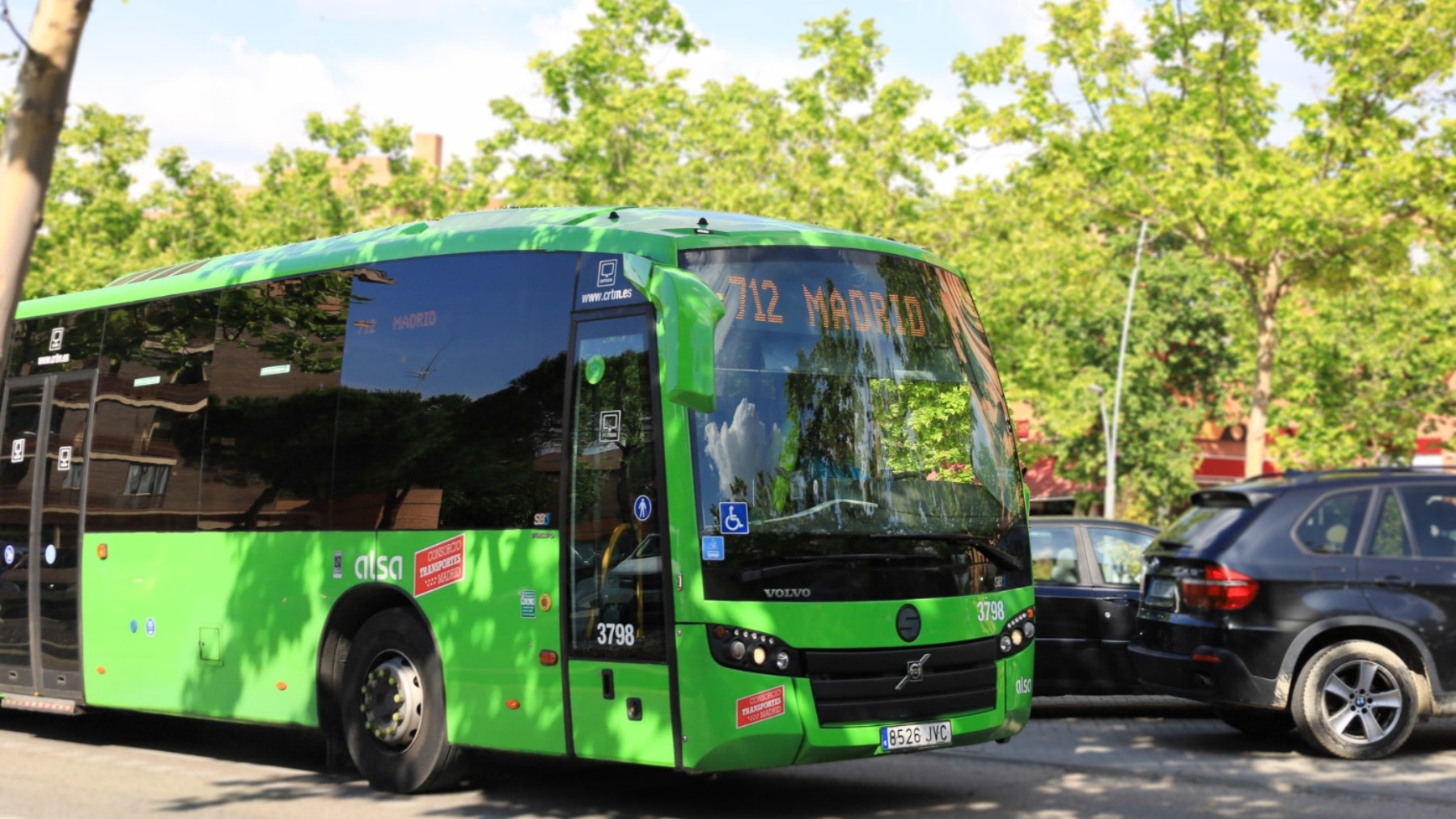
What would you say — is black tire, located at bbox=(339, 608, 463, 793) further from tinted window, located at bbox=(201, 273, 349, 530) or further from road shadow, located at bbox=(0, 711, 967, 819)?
tinted window, located at bbox=(201, 273, 349, 530)

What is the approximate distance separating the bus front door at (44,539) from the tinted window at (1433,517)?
30.0 feet

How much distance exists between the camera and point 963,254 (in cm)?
3083

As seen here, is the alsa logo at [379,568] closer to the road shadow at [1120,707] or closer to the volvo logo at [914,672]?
the volvo logo at [914,672]

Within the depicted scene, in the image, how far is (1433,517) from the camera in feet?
34.7

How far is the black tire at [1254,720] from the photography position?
38.1 ft

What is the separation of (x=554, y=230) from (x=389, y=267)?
1452 mm

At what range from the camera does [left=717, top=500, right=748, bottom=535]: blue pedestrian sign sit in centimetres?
789

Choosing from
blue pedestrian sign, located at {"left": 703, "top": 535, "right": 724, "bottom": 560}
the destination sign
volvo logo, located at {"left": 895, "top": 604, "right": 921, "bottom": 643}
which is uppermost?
the destination sign

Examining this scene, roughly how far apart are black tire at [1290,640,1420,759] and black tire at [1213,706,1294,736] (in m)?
1.18

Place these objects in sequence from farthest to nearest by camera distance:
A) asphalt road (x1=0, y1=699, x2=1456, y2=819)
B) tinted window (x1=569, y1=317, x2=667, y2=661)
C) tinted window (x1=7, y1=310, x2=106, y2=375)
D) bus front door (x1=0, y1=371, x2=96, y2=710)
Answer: tinted window (x1=7, y1=310, x2=106, y2=375), bus front door (x1=0, y1=371, x2=96, y2=710), asphalt road (x1=0, y1=699, x2=1456, y2=819), tinted window (x1=569, y1=317, x2=667, y2=661)

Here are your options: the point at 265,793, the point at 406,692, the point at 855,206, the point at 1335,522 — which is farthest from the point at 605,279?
the point at 855,206

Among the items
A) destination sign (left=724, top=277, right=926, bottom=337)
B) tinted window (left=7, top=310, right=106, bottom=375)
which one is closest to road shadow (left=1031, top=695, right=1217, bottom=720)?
destination sign (left=724, top=277, right=926, bottom=337)

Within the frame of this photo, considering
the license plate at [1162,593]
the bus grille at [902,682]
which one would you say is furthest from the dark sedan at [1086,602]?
the bus grille at [902,682]

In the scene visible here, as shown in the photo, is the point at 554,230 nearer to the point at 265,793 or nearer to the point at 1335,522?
the point at 265,793
